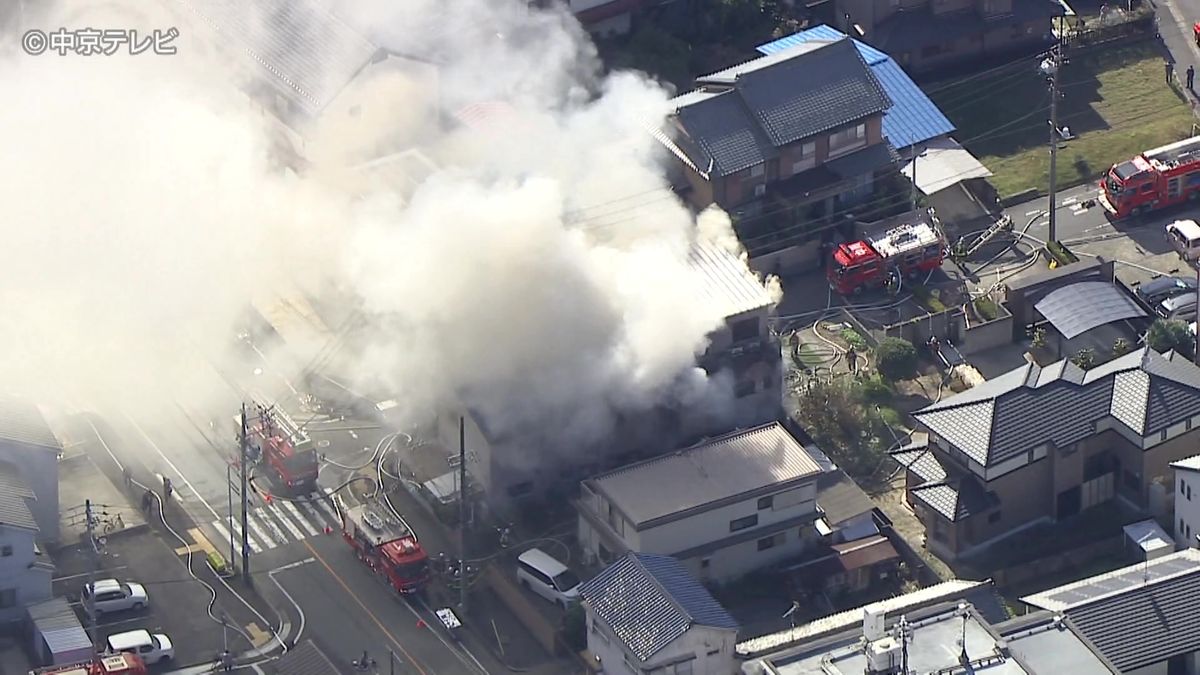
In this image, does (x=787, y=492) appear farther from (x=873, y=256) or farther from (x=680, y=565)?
(x=873, y=256)

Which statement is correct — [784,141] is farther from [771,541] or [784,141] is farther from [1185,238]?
[771,541]

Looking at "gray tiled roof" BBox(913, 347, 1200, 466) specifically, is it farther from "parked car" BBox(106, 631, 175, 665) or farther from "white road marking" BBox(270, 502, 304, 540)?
"parked car" BBox(106, 631, 175, 665)

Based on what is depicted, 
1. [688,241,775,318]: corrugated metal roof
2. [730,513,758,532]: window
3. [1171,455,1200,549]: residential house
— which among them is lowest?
[1171,455,1200,549]: residential house

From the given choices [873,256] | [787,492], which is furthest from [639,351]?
[873,256]

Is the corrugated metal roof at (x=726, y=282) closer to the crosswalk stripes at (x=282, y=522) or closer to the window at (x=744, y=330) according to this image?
the window at (x=744, y=330)

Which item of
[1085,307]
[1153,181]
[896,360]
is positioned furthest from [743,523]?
[1153,181]

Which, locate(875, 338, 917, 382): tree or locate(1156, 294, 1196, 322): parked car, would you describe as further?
locate(1156, 294, 1196, 322): parked car

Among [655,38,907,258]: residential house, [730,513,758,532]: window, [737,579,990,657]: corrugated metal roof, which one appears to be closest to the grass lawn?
[655,38,907,258]: residential house
